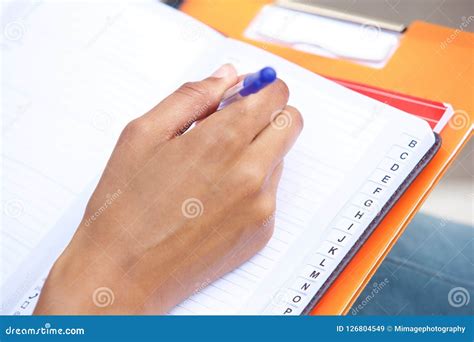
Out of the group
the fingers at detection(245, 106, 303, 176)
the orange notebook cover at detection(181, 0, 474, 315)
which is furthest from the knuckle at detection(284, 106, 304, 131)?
the orange notebook cover at detection(181, 0, 474, 315)

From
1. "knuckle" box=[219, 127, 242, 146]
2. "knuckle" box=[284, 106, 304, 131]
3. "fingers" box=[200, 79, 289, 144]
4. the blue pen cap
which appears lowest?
"knuckle" box=[219, 127, 242, 146]

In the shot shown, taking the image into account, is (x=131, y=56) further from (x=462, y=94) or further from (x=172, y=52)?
(x=462, y=94)

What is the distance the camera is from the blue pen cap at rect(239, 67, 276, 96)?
609 millimetres

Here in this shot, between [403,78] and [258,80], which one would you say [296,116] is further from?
[403,78]

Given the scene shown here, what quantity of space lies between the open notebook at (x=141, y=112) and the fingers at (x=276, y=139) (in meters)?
0.04

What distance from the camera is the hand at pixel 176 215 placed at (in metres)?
0.59

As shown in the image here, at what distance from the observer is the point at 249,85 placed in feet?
2.07

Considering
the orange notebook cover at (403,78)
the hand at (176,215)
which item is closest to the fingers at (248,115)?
the hand at (176,215)

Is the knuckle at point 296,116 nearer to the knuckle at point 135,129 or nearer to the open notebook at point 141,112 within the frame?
the open notebook at point 141,112

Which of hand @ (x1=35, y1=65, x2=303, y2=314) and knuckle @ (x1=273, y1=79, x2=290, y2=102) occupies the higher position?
knuckle @ (x1=273, y1=79, x2=290, y2=102)

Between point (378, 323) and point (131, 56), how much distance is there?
40cm

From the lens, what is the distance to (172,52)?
2.53ft

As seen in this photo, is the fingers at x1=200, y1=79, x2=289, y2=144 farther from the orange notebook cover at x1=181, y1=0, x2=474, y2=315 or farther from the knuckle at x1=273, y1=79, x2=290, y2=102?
the orange notebook cover at x1=181, y1=0, x2=474, y2=315

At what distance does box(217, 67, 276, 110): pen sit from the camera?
0.61 m
